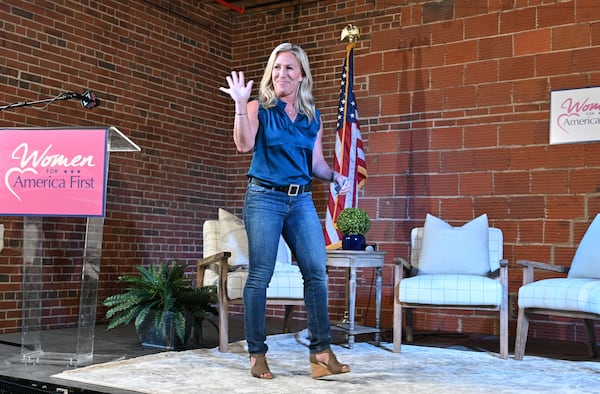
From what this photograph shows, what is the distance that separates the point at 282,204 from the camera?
10.1ft

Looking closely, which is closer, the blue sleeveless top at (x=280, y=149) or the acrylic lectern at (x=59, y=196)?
the blue sleeveless top at (x=280, y=149)

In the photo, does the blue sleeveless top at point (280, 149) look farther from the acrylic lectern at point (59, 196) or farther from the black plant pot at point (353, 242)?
the black plant pot at point (353, 242)

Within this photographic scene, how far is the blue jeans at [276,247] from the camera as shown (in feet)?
10.0

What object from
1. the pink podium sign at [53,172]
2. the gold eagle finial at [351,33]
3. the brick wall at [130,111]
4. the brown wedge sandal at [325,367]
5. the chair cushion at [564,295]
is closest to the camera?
the brown wedge sandal at [325,367]

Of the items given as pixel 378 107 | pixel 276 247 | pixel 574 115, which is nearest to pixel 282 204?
pixel 276 247

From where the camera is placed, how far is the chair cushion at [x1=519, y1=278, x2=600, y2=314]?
3.64 meters

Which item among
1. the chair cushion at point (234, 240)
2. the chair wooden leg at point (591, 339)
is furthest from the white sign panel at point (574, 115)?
the chair cushion at point (234, 240)

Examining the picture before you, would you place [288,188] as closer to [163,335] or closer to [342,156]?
[163,335]

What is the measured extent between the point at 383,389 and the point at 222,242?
6.59 feet

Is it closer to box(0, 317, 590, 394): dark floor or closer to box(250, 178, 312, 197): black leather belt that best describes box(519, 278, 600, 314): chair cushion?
box(0, 317, 590, 394): dark floor

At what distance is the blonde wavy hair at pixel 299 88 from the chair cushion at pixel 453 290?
1.41 meters

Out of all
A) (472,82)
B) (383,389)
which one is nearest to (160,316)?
(383,389)

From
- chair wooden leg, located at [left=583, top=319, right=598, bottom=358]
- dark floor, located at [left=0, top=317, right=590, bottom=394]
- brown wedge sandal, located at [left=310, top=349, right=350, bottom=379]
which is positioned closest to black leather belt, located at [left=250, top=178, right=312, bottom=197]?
brown wedge sandal, located at [left=310, top=349, right=350, bottom=379]

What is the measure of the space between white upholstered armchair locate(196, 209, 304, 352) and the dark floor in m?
0.38
